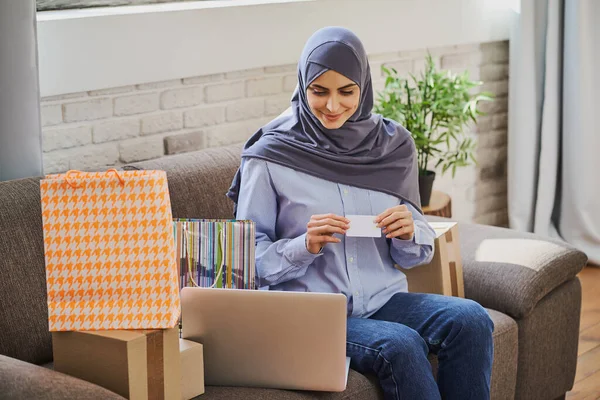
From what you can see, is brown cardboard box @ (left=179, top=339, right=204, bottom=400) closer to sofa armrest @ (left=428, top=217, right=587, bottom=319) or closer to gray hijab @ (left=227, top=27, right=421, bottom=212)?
gray hijab @ (left=227, top=27, right=421, bottom=212)

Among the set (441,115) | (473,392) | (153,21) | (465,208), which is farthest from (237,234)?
(465,208)

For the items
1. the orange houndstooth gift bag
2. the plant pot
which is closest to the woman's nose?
the orange houndstooth gift bag

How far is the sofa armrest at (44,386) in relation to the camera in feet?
5.80

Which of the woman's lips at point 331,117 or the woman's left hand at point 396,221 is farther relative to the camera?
the woman's lips at point 331,117

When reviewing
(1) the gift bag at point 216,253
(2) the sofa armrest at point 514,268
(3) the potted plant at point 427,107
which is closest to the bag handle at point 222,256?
(1) the gift bag at point 216,253

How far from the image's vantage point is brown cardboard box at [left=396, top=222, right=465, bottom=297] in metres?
2.66

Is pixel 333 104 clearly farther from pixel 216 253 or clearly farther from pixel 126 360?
pixel 126 360

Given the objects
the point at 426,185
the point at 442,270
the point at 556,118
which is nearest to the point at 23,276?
the point at 442,270

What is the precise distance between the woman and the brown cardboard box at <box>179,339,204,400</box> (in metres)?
0.34

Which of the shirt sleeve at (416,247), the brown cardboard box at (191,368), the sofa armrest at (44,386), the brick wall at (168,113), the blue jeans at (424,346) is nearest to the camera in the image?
the sofa armrest at (44,386)

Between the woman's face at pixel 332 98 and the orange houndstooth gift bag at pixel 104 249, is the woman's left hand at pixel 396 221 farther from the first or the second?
the orange houndstooth gift bag at pixel 104 249

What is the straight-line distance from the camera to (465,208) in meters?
4.56

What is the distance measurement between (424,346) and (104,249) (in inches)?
33.3

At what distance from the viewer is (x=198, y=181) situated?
2721mm
